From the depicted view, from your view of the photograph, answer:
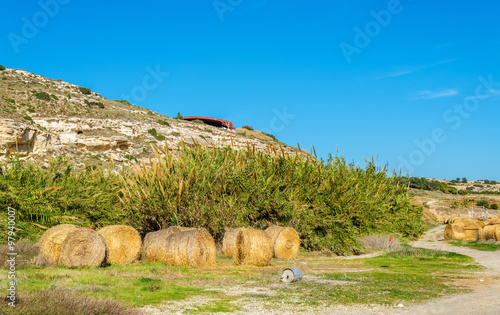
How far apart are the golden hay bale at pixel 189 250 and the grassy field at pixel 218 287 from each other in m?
0.50

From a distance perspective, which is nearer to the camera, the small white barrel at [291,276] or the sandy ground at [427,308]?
the sandy ground at [427,308]

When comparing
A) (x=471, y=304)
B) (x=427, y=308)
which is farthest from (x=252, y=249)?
(x=471, y=304)

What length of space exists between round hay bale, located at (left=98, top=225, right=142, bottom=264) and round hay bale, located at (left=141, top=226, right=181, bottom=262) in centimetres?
29

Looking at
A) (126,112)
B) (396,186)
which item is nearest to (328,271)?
(396,186)

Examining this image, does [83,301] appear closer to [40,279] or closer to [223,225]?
[40,279]

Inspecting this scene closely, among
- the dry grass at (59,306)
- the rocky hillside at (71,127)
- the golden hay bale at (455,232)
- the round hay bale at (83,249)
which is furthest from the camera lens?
the rocky hillside at (71,127)

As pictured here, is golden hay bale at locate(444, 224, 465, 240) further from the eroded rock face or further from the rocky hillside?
the rocky hillside

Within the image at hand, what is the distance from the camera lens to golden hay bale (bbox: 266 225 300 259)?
62.1ft

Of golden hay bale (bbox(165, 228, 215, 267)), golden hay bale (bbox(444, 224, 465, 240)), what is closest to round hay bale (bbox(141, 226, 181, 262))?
golden hay bale (bbox(165, 228, 215, 267))

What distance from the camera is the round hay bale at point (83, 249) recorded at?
531 inches

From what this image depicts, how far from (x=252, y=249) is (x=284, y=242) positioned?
11.1ft

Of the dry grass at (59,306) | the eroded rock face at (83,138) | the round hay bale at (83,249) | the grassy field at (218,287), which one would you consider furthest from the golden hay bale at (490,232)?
the dry grass at (59,306)

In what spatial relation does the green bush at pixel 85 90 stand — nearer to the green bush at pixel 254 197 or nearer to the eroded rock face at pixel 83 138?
the eroded rock face at pixel 83 138

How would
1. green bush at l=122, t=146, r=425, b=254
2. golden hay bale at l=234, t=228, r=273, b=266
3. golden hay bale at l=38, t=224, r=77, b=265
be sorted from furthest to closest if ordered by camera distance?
green bush at l=122, t=146, r=425, b=254 → golden hay bale at l=234, t=228, r=273, b=266 → golden hay bale at l=38, t=224, r=77, b=265
